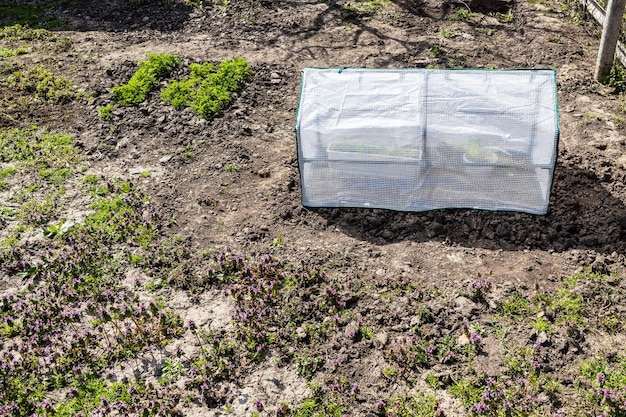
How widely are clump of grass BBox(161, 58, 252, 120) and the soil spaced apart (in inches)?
6.4

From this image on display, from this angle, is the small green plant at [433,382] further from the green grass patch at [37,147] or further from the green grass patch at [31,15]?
the green grass patch at [31,15]

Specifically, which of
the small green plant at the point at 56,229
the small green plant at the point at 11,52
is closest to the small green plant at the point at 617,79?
the small green plant at the point at 56,229

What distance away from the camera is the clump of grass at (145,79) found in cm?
916

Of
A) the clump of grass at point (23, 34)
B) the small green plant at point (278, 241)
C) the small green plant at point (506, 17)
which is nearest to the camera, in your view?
the small green plant at point (278, 241)

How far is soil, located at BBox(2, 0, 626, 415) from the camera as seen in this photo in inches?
239

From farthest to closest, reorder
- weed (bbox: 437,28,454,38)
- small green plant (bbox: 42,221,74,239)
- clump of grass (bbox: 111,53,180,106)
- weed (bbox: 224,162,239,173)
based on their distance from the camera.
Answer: weed (bbox: 437,28,454,38) → clump of grass (bbox: 111,53,180,106) → weed (bbox: 224,162,239,173) → small green plant (bbox: 42,221,74,239)

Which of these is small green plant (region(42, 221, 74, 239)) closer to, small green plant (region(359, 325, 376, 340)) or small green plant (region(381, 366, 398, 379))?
small green plant (region(359, 325, 376, 340))

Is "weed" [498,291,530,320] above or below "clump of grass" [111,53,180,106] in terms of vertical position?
below

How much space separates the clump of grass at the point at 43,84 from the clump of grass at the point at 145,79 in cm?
76

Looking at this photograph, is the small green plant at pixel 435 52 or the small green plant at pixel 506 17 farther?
the small green plant at pixel 506 17

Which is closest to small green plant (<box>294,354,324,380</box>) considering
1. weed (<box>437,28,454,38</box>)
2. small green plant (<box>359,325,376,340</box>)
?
small green plant (<box>359,325,376,340</box>)

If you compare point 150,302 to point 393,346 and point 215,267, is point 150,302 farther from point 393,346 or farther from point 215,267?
point 393,346

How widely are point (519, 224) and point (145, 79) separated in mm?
6009

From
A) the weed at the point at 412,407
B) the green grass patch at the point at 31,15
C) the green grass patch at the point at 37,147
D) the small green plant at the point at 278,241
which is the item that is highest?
the green grass patch at the point at 31,15
